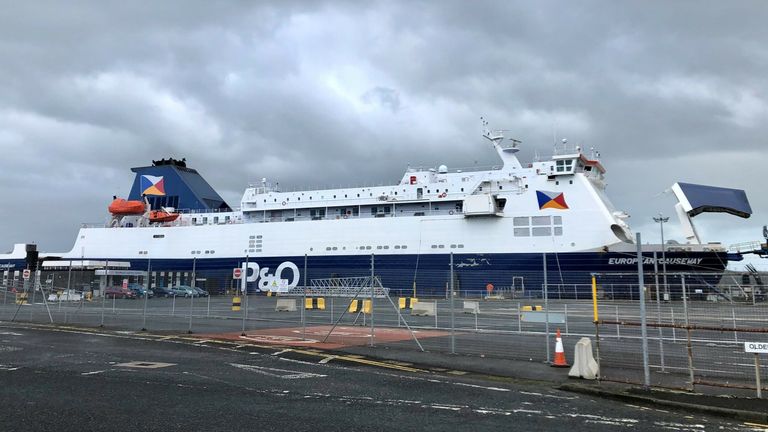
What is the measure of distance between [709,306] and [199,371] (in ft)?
33.9

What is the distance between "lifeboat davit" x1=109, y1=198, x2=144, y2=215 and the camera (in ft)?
187

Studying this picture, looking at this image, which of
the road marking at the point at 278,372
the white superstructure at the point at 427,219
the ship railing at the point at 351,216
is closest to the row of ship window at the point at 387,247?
the white superstructure at the point at 427,219

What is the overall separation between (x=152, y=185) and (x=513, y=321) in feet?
158

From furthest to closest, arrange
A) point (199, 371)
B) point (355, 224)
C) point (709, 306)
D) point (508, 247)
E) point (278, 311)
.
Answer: point (355, 224), point (508, 247), point (278, 311), point (709, 306), point (199, 371)

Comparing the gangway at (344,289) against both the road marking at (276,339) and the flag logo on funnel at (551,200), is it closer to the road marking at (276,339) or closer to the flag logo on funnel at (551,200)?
the road marking at (276,339)

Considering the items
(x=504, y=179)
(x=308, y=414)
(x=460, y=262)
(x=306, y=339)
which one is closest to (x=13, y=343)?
(x=306, y=339)

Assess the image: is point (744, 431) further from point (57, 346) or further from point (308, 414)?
point (57, 346)

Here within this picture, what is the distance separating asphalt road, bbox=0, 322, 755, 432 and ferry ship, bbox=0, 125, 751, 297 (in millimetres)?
20558

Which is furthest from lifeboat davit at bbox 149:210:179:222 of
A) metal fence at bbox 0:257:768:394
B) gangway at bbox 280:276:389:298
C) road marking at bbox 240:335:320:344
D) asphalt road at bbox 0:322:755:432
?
asphalt road at bbox 0:322:755:432

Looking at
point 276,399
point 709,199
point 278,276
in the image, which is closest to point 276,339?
point 276,399

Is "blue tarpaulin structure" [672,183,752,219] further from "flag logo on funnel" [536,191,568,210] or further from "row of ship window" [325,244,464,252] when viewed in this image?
"row of ship window" [325,244,464,252]

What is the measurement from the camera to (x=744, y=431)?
6164 millimetres

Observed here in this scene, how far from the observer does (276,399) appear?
7461 mm

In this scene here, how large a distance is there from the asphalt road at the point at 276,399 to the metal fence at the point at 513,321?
2.47 m
